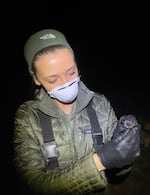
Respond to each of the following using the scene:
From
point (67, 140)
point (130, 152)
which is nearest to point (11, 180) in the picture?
point (67, 140)

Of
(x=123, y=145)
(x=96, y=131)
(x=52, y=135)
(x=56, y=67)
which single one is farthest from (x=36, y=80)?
(x=123, y=145)

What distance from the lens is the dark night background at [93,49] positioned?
6320mm

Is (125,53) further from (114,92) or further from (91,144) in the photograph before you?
(91,144)

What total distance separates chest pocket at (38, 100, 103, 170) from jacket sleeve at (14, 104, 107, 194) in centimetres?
6

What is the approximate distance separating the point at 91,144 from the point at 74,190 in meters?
0.32

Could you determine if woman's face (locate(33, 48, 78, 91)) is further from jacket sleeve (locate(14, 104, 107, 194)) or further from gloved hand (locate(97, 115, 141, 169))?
gloved hand (locate(97, 115, 141, 169))

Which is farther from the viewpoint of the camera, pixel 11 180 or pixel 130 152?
pixel 11 180

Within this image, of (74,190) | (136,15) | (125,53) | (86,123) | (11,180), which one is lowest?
(11,180)

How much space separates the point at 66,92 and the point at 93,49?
10692mm

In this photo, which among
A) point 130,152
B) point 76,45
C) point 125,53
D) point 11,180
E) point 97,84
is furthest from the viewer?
point 76,45

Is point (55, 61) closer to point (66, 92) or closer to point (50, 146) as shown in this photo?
point (66, 92)

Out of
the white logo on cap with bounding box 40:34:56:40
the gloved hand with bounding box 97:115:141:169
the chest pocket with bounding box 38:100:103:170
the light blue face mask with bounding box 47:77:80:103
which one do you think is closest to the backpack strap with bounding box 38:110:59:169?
the chest pocket with bounding box 38:100:103:170

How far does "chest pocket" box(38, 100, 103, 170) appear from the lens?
2.22 meters

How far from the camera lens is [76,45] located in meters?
13.0
